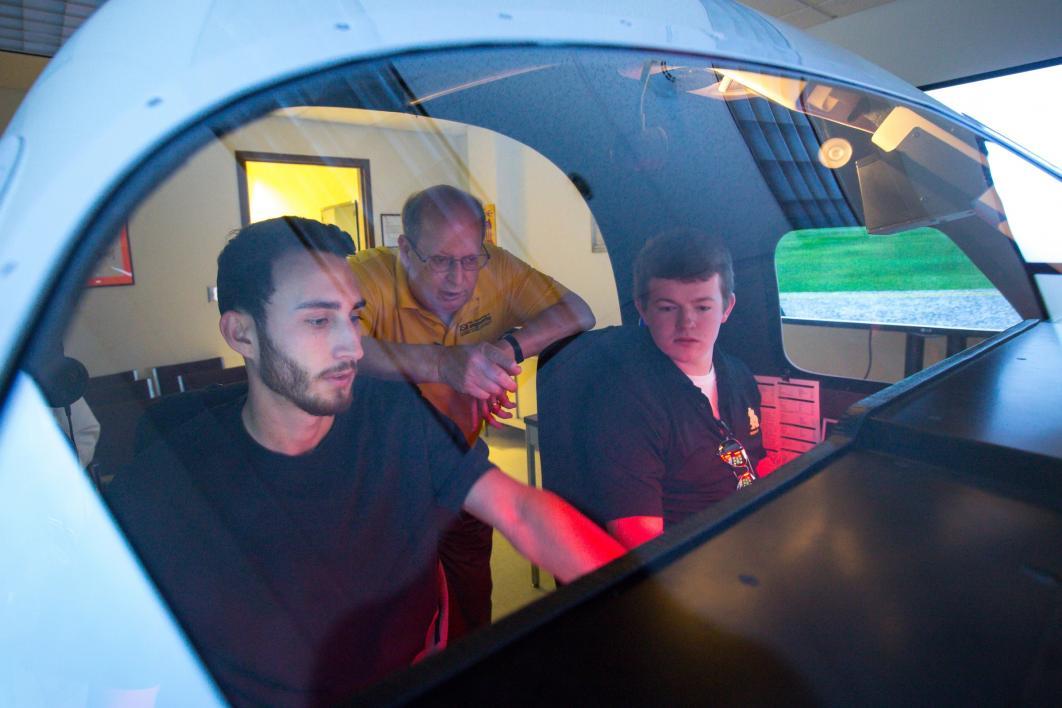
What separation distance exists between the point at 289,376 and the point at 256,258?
15 cm

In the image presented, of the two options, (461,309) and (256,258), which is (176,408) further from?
(461,309)

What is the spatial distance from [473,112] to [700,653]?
3.45 ft

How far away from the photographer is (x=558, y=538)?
93cm

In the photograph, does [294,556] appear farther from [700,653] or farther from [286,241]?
[700,653]

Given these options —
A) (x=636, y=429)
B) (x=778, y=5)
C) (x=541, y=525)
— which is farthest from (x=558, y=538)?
(x=778, y=5)

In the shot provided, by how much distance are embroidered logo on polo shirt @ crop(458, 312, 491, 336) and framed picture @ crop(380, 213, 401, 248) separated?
0.20 meters

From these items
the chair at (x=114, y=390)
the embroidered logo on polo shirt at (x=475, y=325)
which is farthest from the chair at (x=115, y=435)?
the embroidered logo on polo shirt at (x=475, y=325)

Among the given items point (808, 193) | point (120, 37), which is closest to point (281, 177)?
point (120, 37)

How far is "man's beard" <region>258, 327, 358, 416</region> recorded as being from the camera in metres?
0.67

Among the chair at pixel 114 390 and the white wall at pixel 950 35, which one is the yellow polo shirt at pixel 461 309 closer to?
the chair at pixel 114 390

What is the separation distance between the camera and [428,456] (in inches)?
40.0

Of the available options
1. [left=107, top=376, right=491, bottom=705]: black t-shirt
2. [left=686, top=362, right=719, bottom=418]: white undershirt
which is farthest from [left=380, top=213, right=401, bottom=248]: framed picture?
[left=686, top=362, right=719, bottom=418]: white undershirt

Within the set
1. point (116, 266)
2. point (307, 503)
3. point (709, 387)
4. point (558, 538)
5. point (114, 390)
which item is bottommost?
point (558, 538)

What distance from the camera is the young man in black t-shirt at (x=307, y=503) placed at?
0.55 metres
